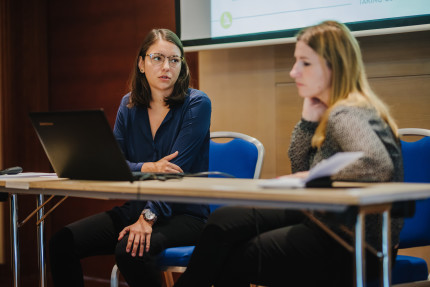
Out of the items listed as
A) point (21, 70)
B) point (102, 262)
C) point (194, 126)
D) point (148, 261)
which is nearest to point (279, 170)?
point (194, 126)

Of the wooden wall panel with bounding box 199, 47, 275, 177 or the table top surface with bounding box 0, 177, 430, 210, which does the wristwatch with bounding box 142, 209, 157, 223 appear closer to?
the table top surface with bounding box 0, 177, 430, 210

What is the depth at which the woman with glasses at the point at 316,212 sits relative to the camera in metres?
1.45

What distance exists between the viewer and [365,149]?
4.53 ft

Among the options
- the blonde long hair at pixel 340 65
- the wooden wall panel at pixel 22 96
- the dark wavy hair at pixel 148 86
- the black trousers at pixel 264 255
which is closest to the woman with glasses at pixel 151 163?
the dark wavy hair at pixel 148 86

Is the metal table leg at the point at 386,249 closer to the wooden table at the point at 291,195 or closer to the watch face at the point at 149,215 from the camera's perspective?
the wooden table at the point at 291,195

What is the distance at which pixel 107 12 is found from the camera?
3527 millimetres

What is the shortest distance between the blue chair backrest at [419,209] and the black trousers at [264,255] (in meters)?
0.54

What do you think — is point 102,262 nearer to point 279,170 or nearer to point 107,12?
point 279,170

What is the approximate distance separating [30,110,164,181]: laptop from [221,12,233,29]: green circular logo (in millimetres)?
1420

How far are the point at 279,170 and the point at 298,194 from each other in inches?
65.9

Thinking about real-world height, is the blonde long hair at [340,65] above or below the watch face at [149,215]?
above

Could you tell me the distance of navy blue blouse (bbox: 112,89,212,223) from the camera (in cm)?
208

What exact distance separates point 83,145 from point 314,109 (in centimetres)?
75

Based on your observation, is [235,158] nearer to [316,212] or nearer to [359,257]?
[316,212]
